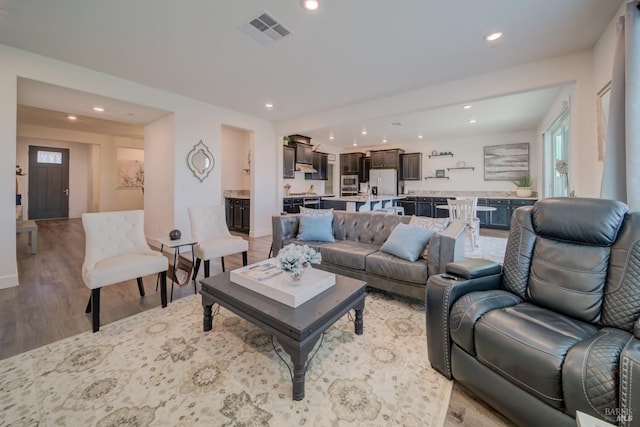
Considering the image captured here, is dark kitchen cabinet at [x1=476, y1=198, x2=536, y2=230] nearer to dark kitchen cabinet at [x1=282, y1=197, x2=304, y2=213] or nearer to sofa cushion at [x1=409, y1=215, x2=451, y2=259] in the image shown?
dark kitchen cabinet at [x1=282, y1=197, x2=304, y2=213]

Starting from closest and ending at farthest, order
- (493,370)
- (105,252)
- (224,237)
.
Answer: (493,370) → (105,252) → (224,237)

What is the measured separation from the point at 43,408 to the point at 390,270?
2.44m

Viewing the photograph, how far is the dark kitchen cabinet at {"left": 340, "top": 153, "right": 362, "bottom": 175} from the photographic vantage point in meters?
9.39

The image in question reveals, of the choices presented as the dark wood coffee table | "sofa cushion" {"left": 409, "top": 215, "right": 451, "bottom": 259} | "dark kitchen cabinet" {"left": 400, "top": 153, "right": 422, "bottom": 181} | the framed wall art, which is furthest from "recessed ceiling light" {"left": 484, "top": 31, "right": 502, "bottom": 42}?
"dark kitchen cabinet" {"left": 400, "top": 153, "right": 422, "bottom": 181}

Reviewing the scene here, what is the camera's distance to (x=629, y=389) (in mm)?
860

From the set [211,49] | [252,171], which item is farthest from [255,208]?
[211,49]

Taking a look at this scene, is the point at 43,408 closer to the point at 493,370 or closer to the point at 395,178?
the point at 493,370

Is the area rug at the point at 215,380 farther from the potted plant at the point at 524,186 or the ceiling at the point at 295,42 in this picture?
the potted plant at the point at 524,186

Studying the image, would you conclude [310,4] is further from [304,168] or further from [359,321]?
[304,168]

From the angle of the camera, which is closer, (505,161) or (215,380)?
(215,380)

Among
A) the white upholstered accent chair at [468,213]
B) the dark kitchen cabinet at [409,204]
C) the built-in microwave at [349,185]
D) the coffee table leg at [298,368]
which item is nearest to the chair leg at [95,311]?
the coffee table leg at [298,368]

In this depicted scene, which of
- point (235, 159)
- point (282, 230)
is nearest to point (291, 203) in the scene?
point (235, 159)

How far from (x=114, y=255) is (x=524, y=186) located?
27.4 feet

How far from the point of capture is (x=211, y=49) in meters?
2.96
